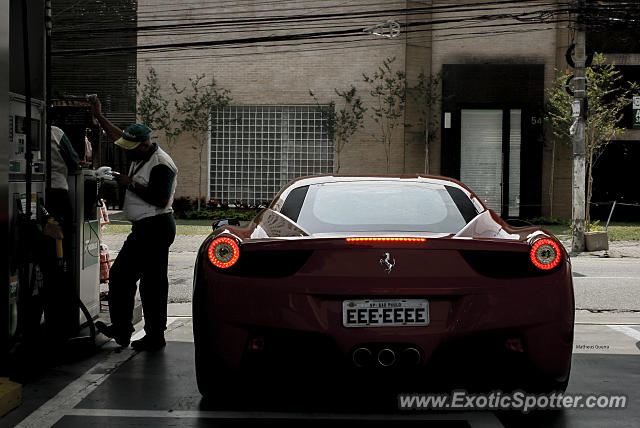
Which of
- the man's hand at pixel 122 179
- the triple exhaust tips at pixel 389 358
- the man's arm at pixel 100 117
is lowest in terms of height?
the triple exhaust tips at pixel 389 358

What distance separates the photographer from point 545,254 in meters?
4.18

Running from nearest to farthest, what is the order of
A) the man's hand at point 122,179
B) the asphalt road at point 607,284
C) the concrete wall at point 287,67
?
the man's hand at point 122,179, the asphalt road at point 607,284, the concrete wall at point 287,67

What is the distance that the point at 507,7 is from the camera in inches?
1110

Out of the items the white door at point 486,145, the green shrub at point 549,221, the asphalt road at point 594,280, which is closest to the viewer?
the asphalt road at point 594,280

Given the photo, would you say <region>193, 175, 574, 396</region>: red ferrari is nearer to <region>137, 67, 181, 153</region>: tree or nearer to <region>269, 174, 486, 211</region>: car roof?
Result: <region>269, 174, 486, 211</region>: car roof

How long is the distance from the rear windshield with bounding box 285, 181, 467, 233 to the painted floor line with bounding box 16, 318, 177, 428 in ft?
5.68

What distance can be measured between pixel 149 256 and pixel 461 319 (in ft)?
10.1

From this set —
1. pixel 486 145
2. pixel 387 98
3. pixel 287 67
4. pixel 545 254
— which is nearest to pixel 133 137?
pixel 545 254

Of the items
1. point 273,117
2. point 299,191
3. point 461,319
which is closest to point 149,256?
point 299,191

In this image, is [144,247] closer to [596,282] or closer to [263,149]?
[596,282]

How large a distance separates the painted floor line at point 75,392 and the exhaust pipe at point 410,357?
6.29 ft

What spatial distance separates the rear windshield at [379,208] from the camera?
4.38 meters

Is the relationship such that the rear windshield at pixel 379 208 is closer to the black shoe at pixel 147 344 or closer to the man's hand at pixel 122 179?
the man's hand at pixel 122 179

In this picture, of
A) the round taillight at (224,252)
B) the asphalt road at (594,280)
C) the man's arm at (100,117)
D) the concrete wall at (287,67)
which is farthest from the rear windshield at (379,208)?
the concrete wall at (287,67)
